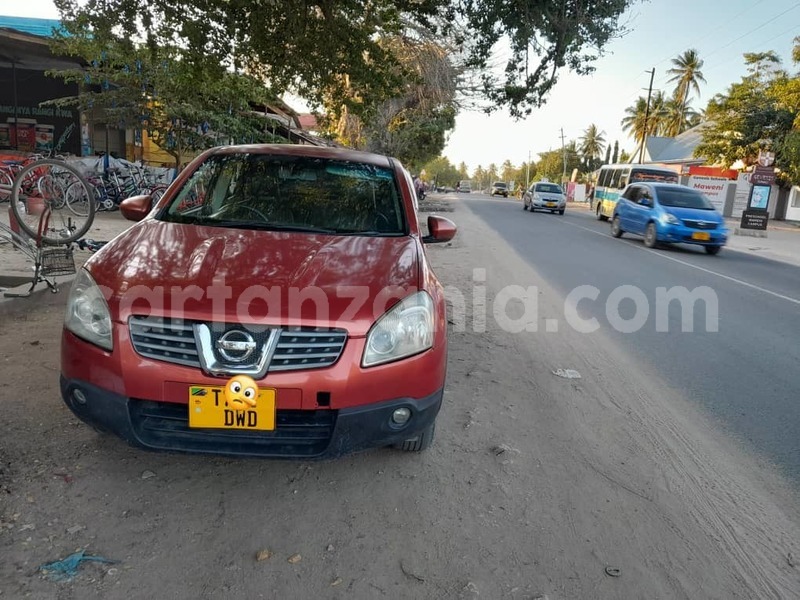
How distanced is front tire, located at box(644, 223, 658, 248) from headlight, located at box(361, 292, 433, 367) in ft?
42.8

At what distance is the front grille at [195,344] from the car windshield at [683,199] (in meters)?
14.1

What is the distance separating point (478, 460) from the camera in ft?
10.3

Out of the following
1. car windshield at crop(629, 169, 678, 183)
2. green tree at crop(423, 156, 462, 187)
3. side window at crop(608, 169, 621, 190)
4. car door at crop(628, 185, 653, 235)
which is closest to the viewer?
car door at crop(628, 185, 653, 235)

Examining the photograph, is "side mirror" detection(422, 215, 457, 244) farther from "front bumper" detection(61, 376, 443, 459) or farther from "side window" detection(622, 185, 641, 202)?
"side window" detection(622, 185, 641, 202)

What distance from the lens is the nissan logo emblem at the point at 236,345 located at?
237 cm

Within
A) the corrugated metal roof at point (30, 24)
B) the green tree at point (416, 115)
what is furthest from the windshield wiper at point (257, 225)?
the green tree at point (416, 115)

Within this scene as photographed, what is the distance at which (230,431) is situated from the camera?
240 cm

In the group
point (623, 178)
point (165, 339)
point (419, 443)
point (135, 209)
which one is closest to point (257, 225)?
point (135, 209)

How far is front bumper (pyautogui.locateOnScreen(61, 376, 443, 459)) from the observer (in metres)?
2.43

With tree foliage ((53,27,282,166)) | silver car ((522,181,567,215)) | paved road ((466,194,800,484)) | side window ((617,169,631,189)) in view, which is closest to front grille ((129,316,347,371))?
paved road ((466,194,800,484))

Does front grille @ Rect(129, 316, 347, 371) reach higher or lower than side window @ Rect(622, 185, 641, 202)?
lower

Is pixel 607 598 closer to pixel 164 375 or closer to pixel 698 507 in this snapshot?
pixel 698 507

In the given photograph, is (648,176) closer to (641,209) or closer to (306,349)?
(641,209)

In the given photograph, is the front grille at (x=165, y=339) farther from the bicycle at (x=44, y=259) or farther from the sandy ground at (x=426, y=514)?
the bicycle at (x=44, y=259)
